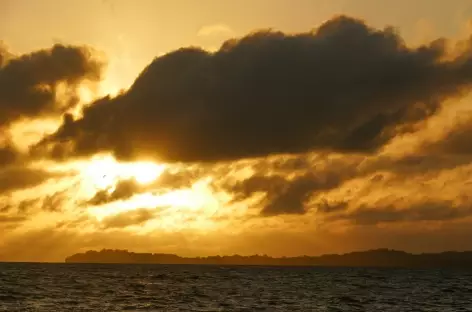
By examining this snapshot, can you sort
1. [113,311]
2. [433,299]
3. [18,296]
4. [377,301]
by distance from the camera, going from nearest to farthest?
[113,311] → [18,296] → [377,301] → [433,299]

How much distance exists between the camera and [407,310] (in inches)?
3007

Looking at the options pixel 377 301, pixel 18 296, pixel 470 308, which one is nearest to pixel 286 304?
pixel 377 301

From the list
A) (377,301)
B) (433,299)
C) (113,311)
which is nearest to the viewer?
(113,311)

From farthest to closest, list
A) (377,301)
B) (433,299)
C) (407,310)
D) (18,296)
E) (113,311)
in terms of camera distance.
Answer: (433,299) → (377,301) → (18,296) → (407,310) → (113,311)

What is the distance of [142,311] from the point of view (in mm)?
67000

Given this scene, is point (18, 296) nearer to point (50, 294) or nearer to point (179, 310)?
point (50, 294)

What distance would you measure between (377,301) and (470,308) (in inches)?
563

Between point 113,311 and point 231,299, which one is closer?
point 113,311

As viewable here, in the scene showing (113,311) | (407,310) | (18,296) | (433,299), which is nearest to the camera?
(113,311)

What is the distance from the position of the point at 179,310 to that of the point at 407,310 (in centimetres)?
2881

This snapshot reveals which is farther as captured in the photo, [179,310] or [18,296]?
[18,296]

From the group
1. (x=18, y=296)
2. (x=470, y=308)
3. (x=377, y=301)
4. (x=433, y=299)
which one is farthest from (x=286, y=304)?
(x=18, y=296)

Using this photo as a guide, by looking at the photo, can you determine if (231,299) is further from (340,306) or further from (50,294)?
(50,294)

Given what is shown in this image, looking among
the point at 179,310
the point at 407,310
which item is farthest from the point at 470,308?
the point at 179,310
